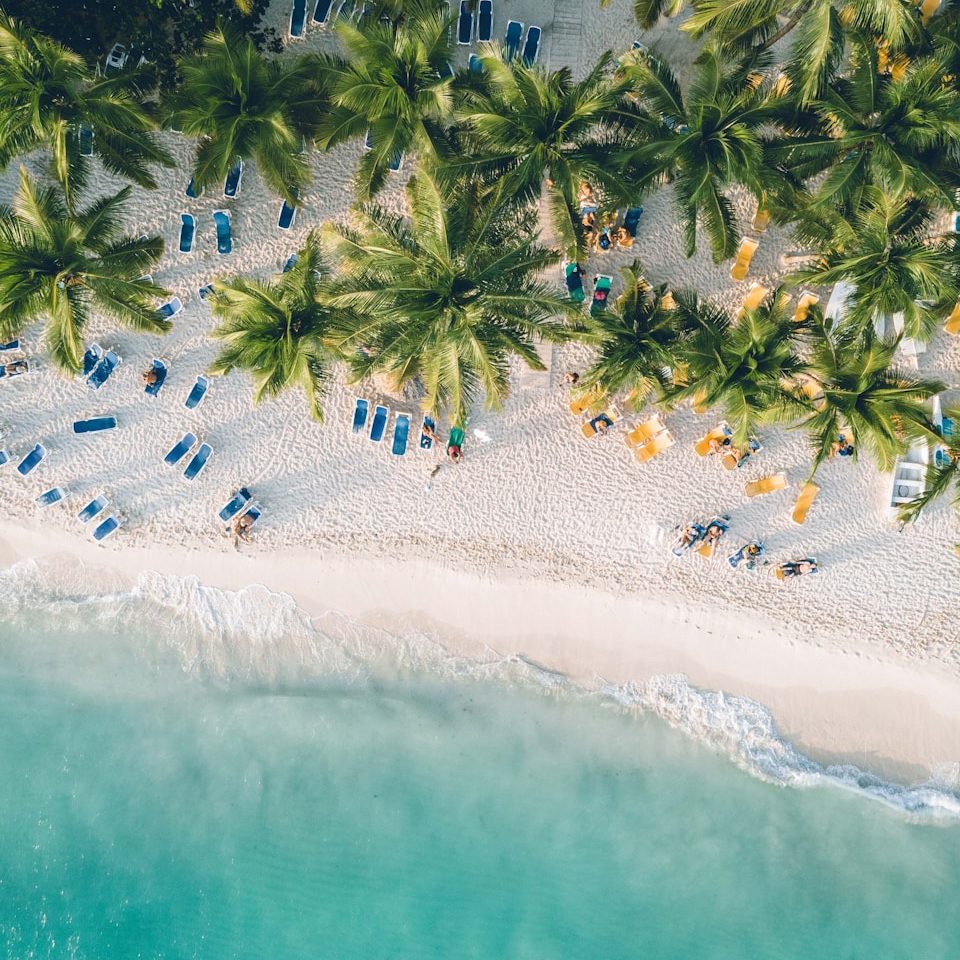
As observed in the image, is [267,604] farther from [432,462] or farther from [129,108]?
[129,108]

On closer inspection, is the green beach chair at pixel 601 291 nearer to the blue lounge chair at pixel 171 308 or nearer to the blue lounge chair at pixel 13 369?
the blue lounge chair at pixel 171 308

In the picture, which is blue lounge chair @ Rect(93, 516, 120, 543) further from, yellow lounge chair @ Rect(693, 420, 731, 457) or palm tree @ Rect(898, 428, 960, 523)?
palm tree @ Rect(898, 428, 960, 523)

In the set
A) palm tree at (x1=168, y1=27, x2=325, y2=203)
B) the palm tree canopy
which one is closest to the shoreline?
palm tree at (x1=168, y1=27, x2=325, y2=203)

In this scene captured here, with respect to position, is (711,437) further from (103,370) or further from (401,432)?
Answer: (103,370)

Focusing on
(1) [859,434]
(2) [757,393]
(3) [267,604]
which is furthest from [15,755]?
(1) [859,434]

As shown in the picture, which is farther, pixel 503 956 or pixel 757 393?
pixel 503 956

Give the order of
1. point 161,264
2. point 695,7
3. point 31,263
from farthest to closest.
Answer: point 161,264 → point 695,7 → point 31,263

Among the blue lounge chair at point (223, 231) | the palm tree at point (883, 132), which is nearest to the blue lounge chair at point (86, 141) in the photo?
the blue lounge chair at point (223, 231)
